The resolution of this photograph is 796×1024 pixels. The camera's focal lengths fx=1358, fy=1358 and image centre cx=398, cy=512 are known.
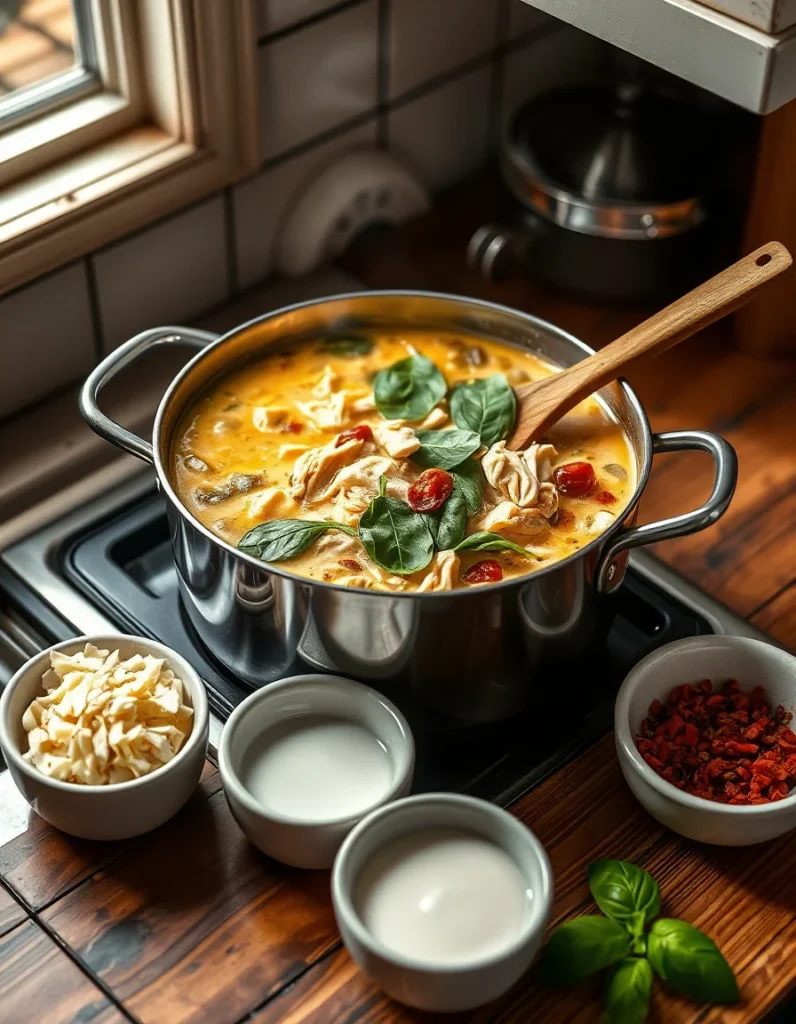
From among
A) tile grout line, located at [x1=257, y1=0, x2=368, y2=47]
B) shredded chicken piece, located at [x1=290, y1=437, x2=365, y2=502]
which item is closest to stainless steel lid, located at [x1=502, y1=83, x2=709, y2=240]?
tile grout line, located at [x1=257, y1=0, x2=368, y2=47]

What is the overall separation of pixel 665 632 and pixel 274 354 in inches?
17.2

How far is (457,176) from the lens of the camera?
5.46 ft

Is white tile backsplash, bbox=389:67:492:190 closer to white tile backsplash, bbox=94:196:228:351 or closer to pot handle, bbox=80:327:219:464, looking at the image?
white tile backsplash, bbox=94:196:228:351

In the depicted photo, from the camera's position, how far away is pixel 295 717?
1034 millimetres

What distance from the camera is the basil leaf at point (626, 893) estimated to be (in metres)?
0.96

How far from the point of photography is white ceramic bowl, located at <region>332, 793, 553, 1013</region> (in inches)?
33.5

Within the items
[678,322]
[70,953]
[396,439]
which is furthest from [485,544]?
[70,953]

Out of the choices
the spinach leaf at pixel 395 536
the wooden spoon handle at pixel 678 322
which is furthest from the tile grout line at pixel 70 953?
the wooden spoon handle at pixel 678 322

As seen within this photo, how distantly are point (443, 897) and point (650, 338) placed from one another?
48 centimetres

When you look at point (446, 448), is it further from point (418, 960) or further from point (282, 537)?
point (418, 960)

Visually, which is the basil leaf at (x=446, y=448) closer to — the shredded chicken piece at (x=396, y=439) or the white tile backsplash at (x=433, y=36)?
the shredded chicken piece at (x=396, y=439)

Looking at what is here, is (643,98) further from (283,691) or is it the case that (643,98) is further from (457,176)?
(283,691)

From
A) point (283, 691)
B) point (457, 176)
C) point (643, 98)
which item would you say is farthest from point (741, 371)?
point (283, 691)

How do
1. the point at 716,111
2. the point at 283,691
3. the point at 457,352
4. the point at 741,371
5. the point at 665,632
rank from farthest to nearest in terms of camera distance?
the point at 716,111, the point at 741,371, the point at 457,352, the point at 665,632, the point at 283,691
